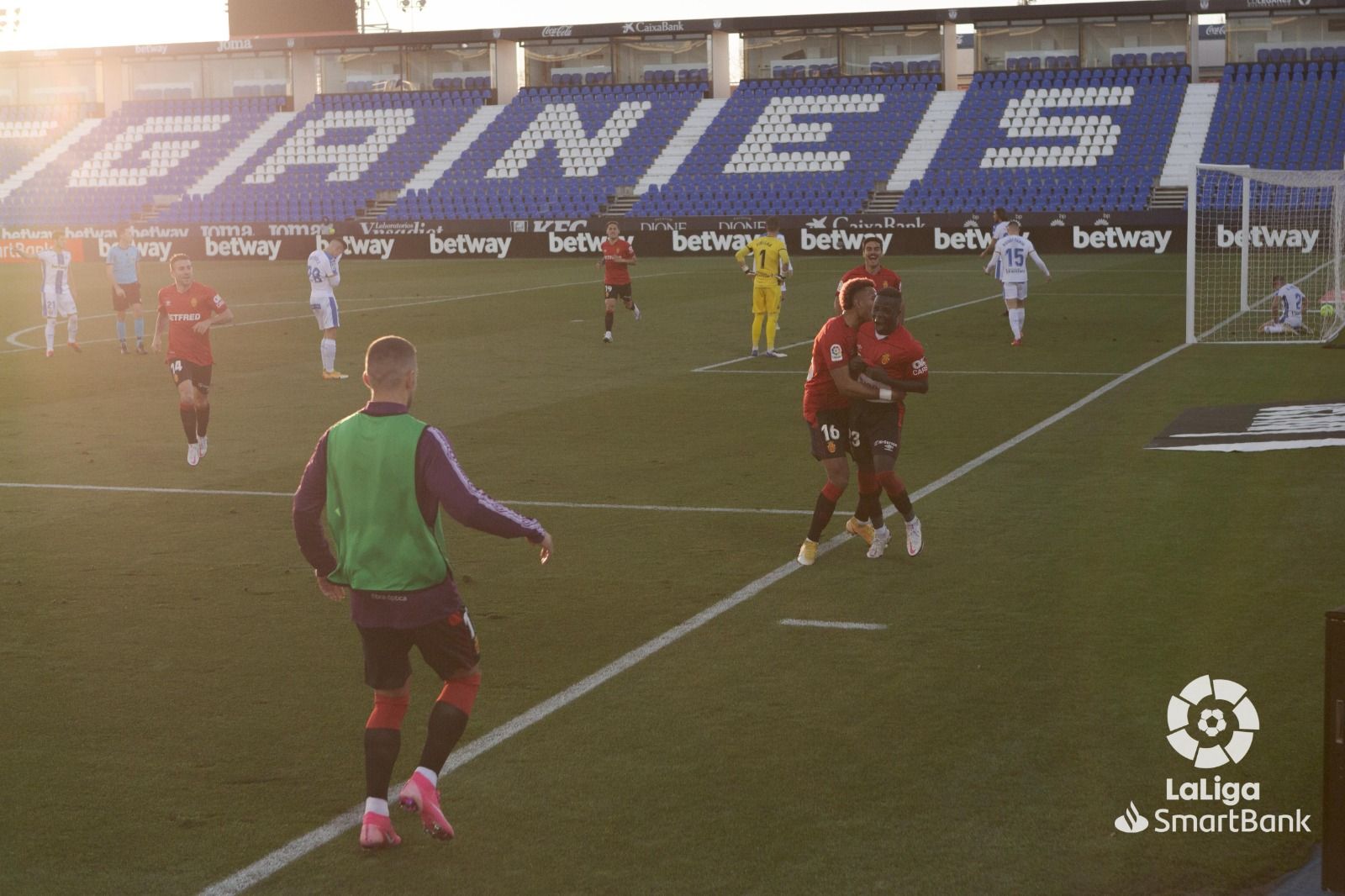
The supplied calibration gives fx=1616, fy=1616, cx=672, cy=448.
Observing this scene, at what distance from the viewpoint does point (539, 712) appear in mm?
7570

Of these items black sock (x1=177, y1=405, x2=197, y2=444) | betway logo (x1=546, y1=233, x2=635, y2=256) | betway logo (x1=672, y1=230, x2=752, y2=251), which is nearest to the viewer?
black sock (x1=177, y1=405, x2=197, y2=444)

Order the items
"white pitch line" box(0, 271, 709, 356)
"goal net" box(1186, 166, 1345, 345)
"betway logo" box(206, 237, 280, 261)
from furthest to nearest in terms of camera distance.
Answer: "betway logo" box(206, 237, 280, 261)
"white pitch line" box(0, 271, 709, 356)
"goal net" box(1186, 166, 1345, 345)

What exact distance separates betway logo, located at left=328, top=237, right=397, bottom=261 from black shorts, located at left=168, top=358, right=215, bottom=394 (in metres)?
38.4

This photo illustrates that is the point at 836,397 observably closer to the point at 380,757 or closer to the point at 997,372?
the point at 380,757

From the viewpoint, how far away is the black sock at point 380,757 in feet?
19.4

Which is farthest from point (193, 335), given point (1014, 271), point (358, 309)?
point (358, 309)

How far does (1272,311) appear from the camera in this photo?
1089 inches

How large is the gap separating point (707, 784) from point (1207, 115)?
52998 millimetres

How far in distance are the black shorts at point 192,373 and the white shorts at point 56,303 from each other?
11.7 m

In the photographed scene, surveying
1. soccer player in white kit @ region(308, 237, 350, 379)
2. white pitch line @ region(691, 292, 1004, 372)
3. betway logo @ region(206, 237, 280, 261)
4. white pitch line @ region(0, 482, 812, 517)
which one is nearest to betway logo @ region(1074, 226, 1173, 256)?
white pitch line @ region(691, 292, 1004, 372)

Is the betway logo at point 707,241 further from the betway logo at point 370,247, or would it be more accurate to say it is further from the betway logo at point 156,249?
the betway logo at point 156,249

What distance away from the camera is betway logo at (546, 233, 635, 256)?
51.2 m

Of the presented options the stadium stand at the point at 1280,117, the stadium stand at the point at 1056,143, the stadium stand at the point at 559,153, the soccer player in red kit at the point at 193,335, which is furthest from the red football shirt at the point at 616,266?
the stadium stand at the point at 1280,117

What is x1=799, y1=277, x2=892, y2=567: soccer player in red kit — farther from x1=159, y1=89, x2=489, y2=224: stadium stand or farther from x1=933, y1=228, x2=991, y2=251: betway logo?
x1=159, y1=89, x2=489, y2=224: stadium stand
